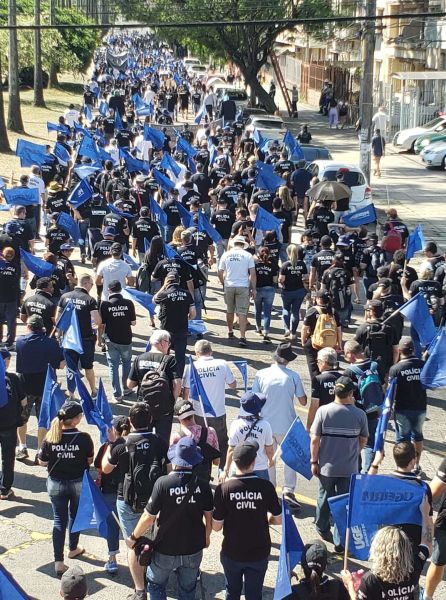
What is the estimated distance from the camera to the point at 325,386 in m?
10.3

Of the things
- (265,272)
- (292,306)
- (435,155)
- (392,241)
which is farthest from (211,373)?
(435,155)

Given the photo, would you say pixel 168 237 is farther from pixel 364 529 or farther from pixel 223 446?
pixel 364 529

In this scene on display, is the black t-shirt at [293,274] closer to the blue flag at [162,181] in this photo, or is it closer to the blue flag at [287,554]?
the blue flag at [162,181]

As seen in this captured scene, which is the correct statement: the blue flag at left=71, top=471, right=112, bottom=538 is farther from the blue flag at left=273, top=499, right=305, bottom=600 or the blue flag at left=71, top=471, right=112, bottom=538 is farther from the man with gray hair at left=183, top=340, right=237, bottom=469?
the man with gray hair at left=183, top=340, right=237, bottom=469

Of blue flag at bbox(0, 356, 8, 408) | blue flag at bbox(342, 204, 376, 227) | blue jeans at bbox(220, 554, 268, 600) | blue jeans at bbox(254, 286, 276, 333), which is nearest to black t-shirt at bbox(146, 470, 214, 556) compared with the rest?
blue jeans at bbox(220, 554, 268, 600)

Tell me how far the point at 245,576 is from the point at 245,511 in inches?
19.8

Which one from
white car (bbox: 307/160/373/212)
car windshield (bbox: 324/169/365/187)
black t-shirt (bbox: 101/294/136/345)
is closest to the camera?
black t-shirt (bbox: 101/294/136/345)

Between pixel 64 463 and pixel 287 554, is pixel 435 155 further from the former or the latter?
pixel 287 554

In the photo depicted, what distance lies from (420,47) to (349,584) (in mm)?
40469

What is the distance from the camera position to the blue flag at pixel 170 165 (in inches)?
966

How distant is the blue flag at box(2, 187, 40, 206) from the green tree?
80.1 ft

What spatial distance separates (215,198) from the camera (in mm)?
20625

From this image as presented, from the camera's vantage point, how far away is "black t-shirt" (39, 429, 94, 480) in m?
8.73

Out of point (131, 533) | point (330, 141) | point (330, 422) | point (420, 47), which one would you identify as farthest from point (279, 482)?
point (420, 47)
